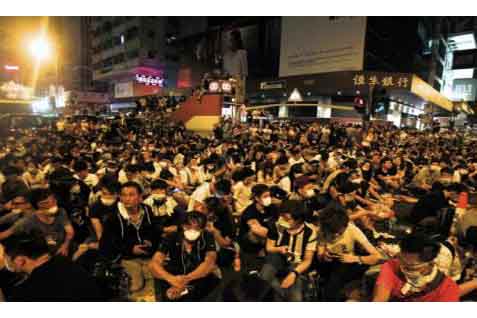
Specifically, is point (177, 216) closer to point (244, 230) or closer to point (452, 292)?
point (244, 230)

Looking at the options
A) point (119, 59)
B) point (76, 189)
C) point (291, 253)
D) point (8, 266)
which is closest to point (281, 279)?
point (291, 253)

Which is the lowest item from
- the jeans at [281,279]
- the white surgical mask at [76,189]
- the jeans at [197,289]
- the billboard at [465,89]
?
the jeans at [197,289]

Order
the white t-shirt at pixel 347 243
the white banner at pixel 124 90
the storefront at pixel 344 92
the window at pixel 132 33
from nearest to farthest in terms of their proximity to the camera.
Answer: the white t-shirt at pixel 347 243
the storefront at pixel 344 92
the window at pixel 132 33
the white banner at pixel 124 90

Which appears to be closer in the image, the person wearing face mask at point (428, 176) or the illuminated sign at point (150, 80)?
the person wearing face mask at point (428, 176)

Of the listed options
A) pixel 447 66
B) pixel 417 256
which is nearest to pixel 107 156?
pixel 417 256

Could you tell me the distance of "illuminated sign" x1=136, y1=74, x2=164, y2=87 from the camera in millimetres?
45556

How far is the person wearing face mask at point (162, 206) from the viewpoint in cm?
406

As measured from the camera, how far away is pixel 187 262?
3.10 metres

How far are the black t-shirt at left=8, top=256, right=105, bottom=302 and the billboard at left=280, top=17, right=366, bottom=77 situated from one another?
24.3 m

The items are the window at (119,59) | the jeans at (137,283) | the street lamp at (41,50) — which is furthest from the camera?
the window at (119,59)

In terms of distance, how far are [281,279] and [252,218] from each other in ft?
3.55

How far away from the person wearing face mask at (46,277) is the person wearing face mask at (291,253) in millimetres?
1640

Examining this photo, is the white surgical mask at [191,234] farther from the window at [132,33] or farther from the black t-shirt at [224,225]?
the window at [132,33]

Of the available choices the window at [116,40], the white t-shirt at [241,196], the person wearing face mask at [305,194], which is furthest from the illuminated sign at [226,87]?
the window at [116,40]
